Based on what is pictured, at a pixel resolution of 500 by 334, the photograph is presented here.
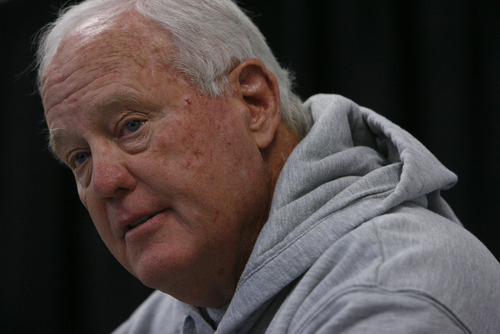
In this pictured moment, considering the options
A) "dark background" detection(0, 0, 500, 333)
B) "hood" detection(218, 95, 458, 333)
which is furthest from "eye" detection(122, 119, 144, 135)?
"dark background" detection(0, 0, 500, 333)

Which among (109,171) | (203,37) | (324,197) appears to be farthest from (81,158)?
(324,197)

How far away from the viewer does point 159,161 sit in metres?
1.14

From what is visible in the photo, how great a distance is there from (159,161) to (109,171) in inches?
3.9

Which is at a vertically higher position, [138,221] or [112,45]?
[112,45]

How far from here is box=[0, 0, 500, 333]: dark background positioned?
181 cm

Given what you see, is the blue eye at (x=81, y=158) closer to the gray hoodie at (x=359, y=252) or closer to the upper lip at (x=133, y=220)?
the upper lip at (x=133, y=220)

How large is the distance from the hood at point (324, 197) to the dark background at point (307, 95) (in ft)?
2.06

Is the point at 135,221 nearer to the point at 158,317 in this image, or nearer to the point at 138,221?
the point at 138,221

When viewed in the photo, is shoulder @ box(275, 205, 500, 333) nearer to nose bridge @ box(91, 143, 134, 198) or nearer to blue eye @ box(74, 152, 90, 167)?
nose bridge @ box(91, 143, 134, 198)

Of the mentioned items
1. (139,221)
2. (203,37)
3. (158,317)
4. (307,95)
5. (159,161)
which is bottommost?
(158,317)

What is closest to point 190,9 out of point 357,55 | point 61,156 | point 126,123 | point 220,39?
point 220,39

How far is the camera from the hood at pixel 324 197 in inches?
40.9

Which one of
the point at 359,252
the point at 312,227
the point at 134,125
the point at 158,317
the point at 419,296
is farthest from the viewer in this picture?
the point at 158,317

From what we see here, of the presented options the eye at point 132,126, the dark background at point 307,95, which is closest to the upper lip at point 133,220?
the eye at point 132,126
